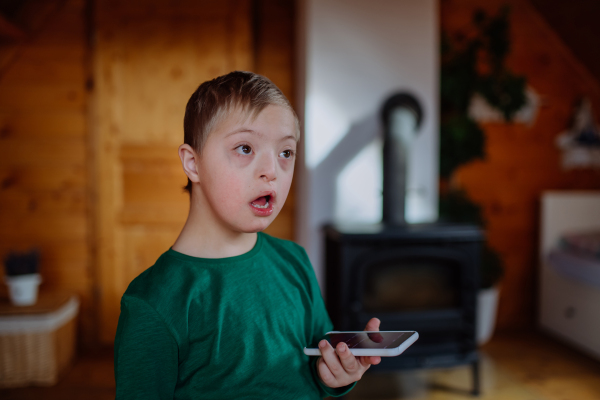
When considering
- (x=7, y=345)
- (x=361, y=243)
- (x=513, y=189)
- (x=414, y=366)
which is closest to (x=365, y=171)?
(x=361, y=243)

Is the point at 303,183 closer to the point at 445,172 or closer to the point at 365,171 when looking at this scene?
the point at 365,171

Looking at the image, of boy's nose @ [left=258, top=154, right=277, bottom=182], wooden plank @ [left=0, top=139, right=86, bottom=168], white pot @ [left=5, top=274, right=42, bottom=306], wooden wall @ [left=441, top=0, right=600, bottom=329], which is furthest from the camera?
wooden wall @ [left=441, top=0, right=600, bottom=329]

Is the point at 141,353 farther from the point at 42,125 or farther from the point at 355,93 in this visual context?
the point at 42,125

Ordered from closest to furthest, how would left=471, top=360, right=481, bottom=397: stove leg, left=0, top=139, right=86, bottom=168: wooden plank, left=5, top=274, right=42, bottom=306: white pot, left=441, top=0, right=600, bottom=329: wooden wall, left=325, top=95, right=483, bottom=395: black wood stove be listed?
1. left=325, top=95, right=483, bottom=395: black wood stove
2. left=471, top=360, right=481, bottom=397: stove leg
3. left=5, top=274, right=42, bottom=306: white pot
4. left=0, top=139, right=86, bottom=168: wooden plank
5. left=441, top=0, right=600, bottom=329: wooden wall

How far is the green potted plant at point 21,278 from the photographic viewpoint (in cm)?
197

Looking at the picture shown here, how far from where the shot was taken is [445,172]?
2367 mm

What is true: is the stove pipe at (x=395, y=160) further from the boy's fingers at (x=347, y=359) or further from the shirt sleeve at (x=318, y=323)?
the boy's fingers at (x=347, y=359)

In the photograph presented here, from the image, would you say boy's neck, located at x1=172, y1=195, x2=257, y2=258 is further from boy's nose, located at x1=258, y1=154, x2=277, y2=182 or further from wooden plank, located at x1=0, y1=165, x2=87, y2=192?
wooden plank, located at x1=0, y1=165, x2=87, y2=192

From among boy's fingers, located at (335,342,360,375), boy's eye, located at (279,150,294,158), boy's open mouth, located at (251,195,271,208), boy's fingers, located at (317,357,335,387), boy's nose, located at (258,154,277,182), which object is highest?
boy's eye, located at (279,150,294,158)

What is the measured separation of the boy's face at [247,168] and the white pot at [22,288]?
1924 mm

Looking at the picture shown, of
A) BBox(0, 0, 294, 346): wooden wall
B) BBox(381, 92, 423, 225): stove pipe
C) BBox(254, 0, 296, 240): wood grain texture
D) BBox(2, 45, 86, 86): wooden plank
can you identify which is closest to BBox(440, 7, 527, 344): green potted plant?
BBox(381, 92, 423, 225): stove pipe

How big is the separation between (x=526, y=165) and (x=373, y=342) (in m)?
2.58

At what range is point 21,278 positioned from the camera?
6.47ft

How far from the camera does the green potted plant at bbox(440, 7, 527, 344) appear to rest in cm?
226
